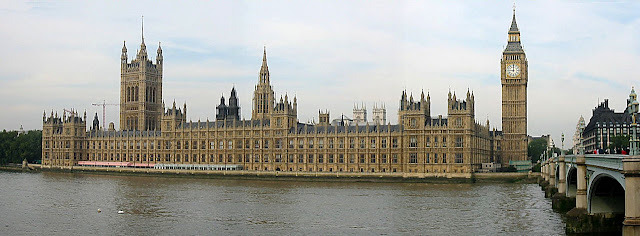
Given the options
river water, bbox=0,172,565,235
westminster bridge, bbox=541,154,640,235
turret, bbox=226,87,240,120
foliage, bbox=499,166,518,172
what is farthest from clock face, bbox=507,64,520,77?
westminster bridge, bbox=541,154,640,235

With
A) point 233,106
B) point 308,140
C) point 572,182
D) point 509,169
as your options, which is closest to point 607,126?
point 509,169

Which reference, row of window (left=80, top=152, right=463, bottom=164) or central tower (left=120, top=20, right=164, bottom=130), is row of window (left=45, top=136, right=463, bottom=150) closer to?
row of window (left=80, top=152, right=463, bottom=164)

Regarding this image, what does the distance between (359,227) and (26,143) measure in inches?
5299

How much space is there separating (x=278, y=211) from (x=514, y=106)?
7960 cm

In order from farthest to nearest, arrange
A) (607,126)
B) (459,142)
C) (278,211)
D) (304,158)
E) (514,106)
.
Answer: (607,126) < (514,106) < (304,158) < (459,142) < (278,211)

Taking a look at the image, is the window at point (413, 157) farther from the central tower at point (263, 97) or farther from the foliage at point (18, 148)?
the foliage at point (18, 148)

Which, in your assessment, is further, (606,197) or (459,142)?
(459,142)

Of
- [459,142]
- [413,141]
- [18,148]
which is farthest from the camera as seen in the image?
[18,148]

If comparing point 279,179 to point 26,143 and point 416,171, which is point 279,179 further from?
point 26,143

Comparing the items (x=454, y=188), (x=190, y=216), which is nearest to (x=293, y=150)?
(x=454, y=188)

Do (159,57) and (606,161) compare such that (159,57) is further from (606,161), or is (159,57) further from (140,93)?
(606,161)

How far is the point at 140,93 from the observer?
595 feet

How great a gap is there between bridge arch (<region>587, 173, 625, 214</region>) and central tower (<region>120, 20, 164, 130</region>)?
488 ft

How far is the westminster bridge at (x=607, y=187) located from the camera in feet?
108
